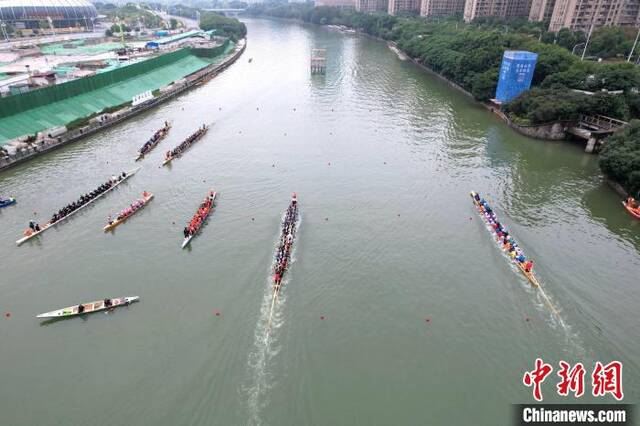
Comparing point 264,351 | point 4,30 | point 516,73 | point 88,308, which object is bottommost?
point 264,351

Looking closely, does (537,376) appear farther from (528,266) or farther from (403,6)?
(403,6)

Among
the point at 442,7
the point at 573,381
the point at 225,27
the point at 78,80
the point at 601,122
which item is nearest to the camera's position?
the point at 573,381

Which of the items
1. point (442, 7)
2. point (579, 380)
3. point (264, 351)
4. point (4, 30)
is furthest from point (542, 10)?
point (4, 30)

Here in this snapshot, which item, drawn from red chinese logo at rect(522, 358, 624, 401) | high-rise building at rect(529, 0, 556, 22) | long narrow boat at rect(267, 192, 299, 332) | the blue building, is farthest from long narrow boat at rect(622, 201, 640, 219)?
high-rise building at rect(529, 0, 556, 22)

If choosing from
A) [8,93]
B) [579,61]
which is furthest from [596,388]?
[8,93]

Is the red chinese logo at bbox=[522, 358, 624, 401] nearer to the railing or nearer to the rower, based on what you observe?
the rower

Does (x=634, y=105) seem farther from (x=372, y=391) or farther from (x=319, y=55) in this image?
(x=319, y=55)
